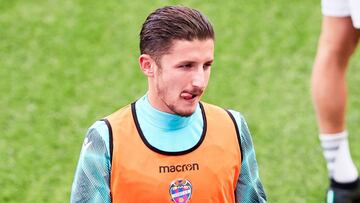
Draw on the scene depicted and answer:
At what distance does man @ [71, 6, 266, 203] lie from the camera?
2617 mm

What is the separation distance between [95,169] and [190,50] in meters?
0.49

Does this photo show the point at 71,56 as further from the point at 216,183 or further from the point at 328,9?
the point at 216,183

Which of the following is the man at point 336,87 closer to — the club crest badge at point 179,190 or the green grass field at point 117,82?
the green grass field at point 117,82

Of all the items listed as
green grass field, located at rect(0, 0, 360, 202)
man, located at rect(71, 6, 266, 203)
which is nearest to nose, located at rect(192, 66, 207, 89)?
man, located at rect(71, 6, 266, 203)

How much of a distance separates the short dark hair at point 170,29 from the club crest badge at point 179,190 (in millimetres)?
404

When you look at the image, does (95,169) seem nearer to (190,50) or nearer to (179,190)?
(179,190)

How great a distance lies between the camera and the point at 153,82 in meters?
2.72

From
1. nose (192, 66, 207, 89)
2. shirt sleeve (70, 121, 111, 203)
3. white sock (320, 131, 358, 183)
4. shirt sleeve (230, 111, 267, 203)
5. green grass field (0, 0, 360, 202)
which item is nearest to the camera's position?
nose (192, 66, 207, 89)

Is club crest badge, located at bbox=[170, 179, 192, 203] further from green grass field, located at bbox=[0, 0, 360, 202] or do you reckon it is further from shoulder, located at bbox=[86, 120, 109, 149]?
green grass field, located at bbox=[0, 0, 360, 202]

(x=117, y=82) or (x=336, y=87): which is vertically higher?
(x=117, y=82)

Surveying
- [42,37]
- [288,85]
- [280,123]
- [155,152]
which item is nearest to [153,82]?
[155,152]

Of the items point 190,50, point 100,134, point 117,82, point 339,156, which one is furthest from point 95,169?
point 117,82

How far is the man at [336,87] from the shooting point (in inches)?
157

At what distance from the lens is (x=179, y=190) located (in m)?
2.72
